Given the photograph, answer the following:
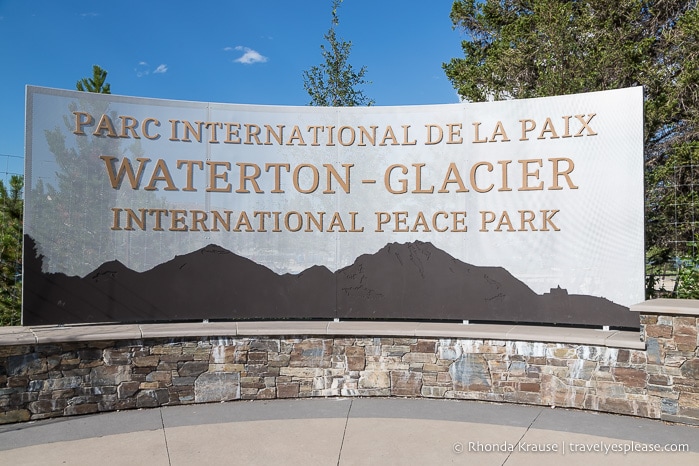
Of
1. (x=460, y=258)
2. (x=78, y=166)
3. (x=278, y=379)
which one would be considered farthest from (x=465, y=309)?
(x=78, y=166)

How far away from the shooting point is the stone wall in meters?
4.94

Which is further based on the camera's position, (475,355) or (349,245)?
(349,245)

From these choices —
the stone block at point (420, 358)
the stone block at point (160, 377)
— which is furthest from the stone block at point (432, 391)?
the stone block at point (160, 377)

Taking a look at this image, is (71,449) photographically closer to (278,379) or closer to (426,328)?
(278,379)

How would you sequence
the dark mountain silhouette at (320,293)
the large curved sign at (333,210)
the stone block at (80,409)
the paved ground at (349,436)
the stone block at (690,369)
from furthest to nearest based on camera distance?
1. the dark mountain silhouette at (320,293)
2. the large curved sign at (333,210)
3. the stone block at (80,409)
4. the stone block at (690,369)
5. the paved ground at (349,436)

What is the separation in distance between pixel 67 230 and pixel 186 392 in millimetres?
2110

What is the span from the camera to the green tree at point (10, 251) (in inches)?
339

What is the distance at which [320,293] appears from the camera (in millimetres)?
6344

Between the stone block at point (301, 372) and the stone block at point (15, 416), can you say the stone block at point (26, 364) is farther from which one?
the stone block at point (301, 372)

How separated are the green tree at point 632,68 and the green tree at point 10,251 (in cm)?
909

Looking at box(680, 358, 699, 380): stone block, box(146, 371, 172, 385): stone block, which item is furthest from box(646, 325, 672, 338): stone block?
box(146, 371, 172, 385): stone block

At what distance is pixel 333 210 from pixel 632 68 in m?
7.62

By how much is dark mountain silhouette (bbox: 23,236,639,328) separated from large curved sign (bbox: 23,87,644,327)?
0.05 feet

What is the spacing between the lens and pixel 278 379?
5574mm
